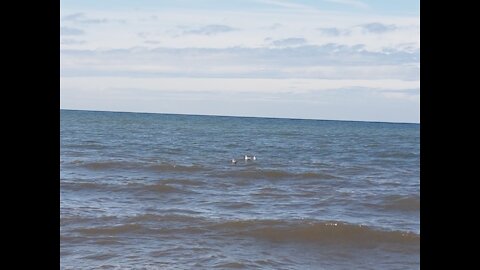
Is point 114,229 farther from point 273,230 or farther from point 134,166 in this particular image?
point 134,166

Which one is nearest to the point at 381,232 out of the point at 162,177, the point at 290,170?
the point at 162,177

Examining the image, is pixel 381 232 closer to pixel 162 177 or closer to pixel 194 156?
pixel 162 177

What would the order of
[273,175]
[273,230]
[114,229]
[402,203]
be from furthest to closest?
[273,175] < [402,203] < [273,230] < [114,229]

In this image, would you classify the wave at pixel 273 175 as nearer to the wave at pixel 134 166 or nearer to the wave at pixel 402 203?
the wave at pixel 134 166

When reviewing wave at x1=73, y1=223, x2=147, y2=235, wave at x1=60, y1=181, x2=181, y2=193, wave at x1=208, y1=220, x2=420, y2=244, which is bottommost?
wave at x1=208, y1=220, x2=420, y2=244

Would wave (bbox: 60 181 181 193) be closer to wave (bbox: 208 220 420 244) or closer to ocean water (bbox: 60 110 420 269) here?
ocean water (bbox: 60 110 420 269)

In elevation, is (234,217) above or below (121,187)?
below

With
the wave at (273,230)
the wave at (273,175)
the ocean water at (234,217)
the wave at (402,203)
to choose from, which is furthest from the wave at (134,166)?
the wave at (273,230)

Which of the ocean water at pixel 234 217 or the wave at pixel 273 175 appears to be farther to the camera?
the wave at pixel 273 175

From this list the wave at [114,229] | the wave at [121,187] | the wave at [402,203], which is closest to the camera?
the wave at [114,229]

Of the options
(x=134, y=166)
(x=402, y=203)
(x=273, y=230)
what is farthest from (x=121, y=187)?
(x=402, y=203)

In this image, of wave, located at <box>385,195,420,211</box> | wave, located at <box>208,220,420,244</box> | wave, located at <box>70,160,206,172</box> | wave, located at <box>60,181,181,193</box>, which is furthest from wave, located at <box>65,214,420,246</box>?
wave, located at <box>70,160,206,172</box>
